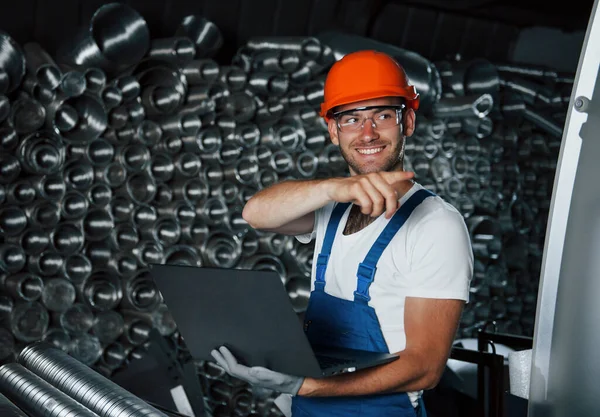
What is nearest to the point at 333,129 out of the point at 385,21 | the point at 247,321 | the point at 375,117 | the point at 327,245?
the point at 375,117

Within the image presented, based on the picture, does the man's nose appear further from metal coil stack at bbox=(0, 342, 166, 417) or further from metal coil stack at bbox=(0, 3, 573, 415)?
metal coil stack at bbox=(0, 3, 573, 415)

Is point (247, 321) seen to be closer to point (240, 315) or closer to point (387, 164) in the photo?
point (240, 315)

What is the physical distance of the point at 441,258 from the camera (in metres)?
1.43

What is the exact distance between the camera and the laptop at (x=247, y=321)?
4.13 ft

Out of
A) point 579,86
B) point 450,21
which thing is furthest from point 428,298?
point 450,21

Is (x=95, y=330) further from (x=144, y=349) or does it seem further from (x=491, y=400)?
(x=491, y=400)

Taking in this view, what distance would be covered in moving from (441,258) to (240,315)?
0.43 m

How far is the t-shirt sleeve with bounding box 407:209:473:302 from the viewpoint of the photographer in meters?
1.42

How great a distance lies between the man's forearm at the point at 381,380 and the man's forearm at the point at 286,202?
0.36m

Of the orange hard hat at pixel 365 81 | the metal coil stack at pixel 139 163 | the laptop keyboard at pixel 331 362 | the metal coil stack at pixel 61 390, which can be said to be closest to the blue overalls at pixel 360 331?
the laptop keyboard at pixel 331 362

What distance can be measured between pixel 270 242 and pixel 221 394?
2.48 feet

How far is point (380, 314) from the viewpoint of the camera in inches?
61.0

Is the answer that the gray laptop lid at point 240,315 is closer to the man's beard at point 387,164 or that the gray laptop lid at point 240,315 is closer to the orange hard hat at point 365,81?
the man's beard at point 387,164

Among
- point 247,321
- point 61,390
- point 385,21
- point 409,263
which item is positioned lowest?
point 61,390
